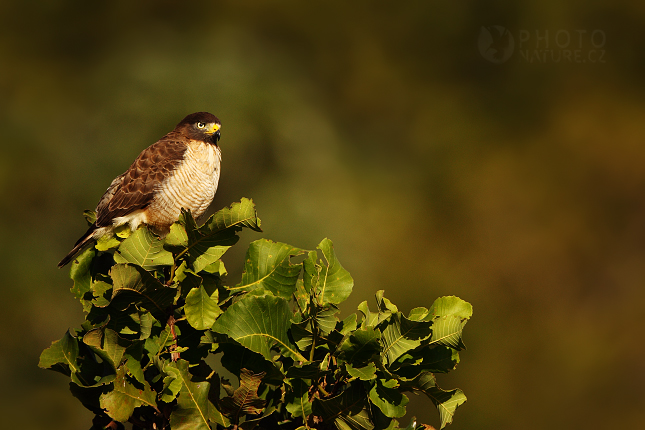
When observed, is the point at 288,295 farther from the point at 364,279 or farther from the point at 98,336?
the point at 364,279

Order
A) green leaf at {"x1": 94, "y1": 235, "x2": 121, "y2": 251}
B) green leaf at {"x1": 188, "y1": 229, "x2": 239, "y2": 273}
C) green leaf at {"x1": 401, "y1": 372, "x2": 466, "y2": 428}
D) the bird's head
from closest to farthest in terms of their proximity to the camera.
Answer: green leaf at {"x1": 401, "y1": 372, "x2": 466, "y2": 428} < green leaf at {"x1": 188, "y1": 229, "x2": 239, "y2": 273} < green leaf at {"x1": 94, "y1": 235, "x2": 121, "y2": 251} < the bird's head

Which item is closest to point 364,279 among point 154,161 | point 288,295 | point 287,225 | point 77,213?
point 287,225

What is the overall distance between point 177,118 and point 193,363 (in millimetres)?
8225

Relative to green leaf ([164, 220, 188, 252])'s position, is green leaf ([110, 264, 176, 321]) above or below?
below

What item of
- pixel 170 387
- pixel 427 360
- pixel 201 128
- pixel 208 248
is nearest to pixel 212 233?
pixel 208 248

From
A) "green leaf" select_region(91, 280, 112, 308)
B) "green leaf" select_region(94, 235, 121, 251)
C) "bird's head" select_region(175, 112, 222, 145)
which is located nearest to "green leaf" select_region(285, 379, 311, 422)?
"green leaf" select_region(91, 280, 112, 308)

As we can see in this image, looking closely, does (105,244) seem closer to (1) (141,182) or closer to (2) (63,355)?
(2) (63,355)

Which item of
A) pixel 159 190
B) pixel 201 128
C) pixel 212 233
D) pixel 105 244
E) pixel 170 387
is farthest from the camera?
pixel 201 128

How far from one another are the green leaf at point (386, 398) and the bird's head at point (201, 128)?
2365 mm

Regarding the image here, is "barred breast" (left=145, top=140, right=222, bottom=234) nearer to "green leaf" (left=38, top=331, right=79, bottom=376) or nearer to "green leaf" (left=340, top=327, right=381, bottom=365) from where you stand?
"green leaf" (left=38, top=331, right=79, bottom=376)

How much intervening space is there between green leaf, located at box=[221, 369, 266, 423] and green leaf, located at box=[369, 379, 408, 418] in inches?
11.7

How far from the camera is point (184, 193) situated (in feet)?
11.0

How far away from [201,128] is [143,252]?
2.04m

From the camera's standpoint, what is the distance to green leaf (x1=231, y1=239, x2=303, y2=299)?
185cm
